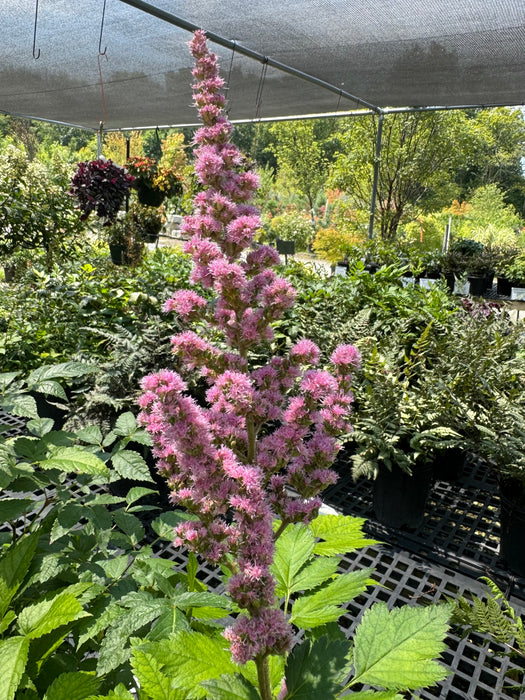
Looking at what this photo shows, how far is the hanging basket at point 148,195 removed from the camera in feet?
23.1

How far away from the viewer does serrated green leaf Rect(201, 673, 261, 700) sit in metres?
0.68

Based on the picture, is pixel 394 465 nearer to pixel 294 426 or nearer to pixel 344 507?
pixel 344 507

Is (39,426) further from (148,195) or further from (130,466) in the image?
(148,195)

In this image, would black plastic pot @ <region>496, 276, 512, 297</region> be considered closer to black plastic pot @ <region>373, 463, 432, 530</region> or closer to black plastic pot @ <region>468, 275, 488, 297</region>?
black plastic pot @ <region>468, 275, 488, 297</region>

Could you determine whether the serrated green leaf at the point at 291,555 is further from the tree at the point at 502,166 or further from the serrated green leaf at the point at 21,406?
the tree at the point at 502,166

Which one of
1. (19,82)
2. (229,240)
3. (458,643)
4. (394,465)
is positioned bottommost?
(458,643)

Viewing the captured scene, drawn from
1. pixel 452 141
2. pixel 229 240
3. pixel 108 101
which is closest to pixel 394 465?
pixel 229 240

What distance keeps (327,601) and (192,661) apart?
25 cm

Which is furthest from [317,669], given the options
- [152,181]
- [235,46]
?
[152,181]

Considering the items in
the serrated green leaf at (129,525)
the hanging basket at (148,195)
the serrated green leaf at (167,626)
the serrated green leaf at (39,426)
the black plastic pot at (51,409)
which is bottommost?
the black plastic pot at (51,409)

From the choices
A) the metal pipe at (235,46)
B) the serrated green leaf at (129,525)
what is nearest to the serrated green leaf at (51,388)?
the serrated green leaf at (129,525)

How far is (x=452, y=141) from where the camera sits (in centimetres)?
1061

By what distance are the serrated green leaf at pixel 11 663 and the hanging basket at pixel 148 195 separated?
6990 millimetres

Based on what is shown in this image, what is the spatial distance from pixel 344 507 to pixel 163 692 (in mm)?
1612
